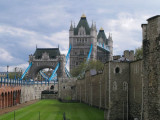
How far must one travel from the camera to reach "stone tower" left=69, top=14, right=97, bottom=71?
128 meters

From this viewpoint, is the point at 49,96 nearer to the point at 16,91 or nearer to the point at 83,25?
the point at 16,91

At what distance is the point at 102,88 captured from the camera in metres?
37.7

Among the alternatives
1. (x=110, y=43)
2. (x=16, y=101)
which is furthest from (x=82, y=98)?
(x=110, y=43)

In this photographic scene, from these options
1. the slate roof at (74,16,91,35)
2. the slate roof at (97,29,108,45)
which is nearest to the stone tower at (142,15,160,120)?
the slate roof at (74,16,91,35)

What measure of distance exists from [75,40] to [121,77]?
10134 centimetres

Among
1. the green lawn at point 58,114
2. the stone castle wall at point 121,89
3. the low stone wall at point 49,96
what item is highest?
the stone castle wall at point 121,89

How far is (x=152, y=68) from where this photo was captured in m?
14.9

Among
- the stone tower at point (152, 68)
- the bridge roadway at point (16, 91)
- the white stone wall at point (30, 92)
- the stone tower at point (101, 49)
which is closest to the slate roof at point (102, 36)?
the stone tower at point (101, 49)

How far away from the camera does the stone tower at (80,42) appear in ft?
422

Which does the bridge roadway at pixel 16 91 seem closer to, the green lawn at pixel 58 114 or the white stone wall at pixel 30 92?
the white stone wall at pixel 30 92

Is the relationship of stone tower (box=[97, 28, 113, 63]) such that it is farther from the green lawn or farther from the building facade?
the green lawn

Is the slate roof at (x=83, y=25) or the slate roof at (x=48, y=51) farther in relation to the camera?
the slate roof at (x=83, y=25)

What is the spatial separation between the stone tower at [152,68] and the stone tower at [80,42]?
369ft

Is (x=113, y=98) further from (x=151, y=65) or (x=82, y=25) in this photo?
(x=82, y=25)
